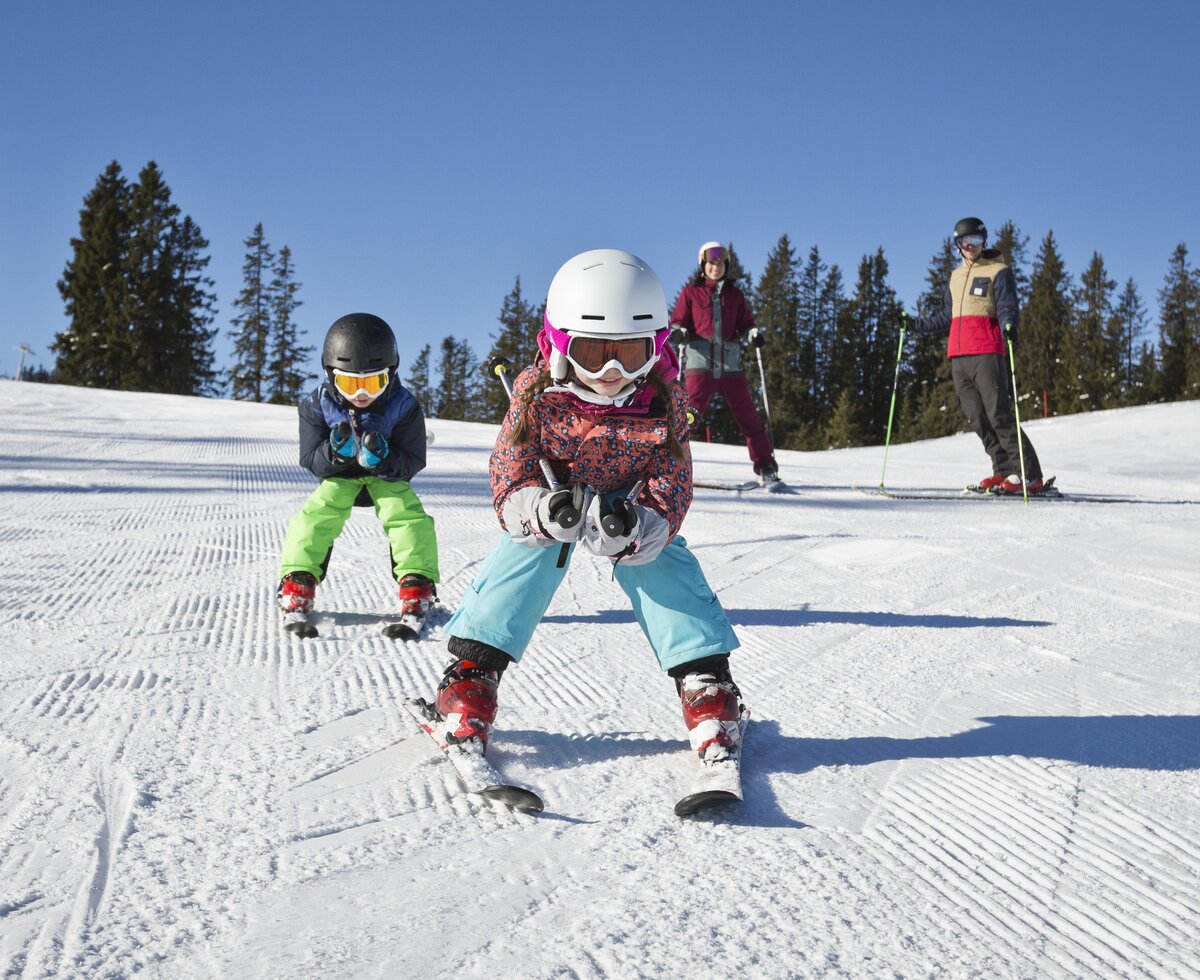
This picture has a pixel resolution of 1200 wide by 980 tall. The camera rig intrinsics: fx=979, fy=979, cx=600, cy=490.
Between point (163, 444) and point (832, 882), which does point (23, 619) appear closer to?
point (832, 882)

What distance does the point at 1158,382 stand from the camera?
200 feet

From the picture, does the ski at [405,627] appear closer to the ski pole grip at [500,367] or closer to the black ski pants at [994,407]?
the ski pole grip at [500,367]

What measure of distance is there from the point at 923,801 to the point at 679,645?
2.31 ft

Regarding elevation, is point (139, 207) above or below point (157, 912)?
above

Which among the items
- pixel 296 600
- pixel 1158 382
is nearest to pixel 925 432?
pixel 1158 382

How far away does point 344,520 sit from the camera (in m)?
4.26

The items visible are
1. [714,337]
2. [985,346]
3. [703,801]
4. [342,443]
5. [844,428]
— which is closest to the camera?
[703,801]

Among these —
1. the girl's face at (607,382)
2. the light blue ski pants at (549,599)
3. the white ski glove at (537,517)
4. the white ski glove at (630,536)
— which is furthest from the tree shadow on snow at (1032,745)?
the girl's face at (607,382)

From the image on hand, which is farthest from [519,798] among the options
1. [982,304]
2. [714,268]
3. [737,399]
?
[982,304]

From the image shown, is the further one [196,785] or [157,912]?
[196,785]

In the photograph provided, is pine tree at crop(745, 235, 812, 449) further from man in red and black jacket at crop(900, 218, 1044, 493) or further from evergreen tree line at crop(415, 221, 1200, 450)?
man in red and black jacket at crop(900, 218, 1044, 493)

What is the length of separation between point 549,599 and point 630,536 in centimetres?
34

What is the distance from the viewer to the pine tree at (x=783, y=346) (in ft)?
196

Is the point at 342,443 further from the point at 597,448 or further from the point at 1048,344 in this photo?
the point at 1048,344
